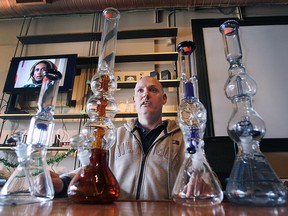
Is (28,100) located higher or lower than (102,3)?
lower

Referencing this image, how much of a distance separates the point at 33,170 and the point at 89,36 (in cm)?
206

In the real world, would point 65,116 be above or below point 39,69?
below

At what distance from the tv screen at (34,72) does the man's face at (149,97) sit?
951mm

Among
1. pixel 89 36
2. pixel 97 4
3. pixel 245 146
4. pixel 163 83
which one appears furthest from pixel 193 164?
pixel 89 36

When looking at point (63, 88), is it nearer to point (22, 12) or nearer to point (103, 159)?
point (22, 12)

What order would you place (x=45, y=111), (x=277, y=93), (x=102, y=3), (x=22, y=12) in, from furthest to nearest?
(x=22, y=12), (x=102, y=3), (x=277, y=93), (x=45, y=111)

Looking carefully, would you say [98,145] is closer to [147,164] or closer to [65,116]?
[147,164]

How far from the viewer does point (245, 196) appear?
36 centimetres

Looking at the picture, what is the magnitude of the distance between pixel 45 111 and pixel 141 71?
66.3 inches

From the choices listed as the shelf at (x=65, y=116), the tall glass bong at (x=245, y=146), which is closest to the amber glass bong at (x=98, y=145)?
the tall glass bong at (x=245, y=146)

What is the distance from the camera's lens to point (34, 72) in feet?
6.73

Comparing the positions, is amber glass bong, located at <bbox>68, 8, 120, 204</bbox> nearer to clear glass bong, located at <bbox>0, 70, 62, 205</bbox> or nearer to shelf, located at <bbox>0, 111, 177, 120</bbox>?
clear glass bong, located at <bbox>0, 70, 62, 205</bbox>

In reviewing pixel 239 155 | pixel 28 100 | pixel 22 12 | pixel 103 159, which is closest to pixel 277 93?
pixel 239 155

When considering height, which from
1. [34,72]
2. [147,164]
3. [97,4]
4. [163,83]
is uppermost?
[97,4]
